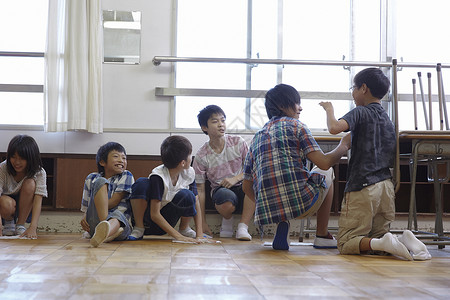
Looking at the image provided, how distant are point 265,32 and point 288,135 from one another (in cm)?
183

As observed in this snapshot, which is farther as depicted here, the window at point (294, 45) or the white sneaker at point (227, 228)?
the window at point (294, 45)

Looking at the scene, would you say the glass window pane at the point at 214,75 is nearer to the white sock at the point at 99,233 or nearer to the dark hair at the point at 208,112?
the dark hair at the point at 208,112

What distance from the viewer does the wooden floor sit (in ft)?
4.05

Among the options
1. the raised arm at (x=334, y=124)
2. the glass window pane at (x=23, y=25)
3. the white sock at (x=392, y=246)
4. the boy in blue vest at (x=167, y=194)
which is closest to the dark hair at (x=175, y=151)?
the boy in blue vest at (x=167, y=194)

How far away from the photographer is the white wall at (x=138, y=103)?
373cm

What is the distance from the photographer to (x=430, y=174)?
123 inches

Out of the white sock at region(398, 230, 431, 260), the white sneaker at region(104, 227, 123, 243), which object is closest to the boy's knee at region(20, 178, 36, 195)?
the white sneaker at region(104, 227, 123, 243)

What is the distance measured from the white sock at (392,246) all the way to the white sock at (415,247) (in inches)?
1.7

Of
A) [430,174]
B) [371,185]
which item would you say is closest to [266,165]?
[371,185]

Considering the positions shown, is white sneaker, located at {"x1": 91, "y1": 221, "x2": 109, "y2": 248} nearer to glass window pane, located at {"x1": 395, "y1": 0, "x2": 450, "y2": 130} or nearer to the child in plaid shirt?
the child in plaid shirt

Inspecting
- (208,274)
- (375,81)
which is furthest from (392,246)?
(208,274)

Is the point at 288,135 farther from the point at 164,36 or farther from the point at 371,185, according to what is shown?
the point at 164,36

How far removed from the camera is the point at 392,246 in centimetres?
203

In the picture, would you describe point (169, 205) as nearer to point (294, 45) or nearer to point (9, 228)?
point (9, 228)
